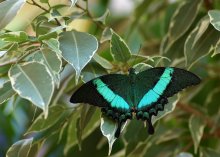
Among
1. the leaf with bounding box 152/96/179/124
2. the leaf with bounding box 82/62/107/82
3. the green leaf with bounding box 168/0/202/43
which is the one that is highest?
the leaf with bounding box 82/62/107/82

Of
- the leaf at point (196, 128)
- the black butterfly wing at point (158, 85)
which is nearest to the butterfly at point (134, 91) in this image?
the black butterfly wing at point (158, 85)

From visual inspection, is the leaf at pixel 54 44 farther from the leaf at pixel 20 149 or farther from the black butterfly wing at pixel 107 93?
the leaf at pixel 20 149

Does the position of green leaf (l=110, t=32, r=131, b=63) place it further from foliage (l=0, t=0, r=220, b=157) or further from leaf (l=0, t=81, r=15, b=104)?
leaf (l=0, t=81, r=15, b=104)

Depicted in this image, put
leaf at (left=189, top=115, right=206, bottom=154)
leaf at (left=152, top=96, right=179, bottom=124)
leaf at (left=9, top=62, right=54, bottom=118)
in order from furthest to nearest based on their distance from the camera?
leaf at (left=189, top=115, right=206, bottom=154), leaf at (left=152, top=96, right=179, bottom=124), leaf at (left=9, top=62, right=54, bottom=118)

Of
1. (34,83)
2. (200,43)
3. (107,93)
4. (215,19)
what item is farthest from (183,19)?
(34,83)

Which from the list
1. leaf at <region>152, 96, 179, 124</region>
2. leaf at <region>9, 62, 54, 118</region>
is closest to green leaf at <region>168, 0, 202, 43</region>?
leaf at <region>152, 96, 179, 124</region>

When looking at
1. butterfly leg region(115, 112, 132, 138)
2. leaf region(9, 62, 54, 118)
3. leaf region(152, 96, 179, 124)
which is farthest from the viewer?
leaf region(152, 96, 179, 124)

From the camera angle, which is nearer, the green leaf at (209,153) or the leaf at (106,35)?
the leaf at (106,35)
